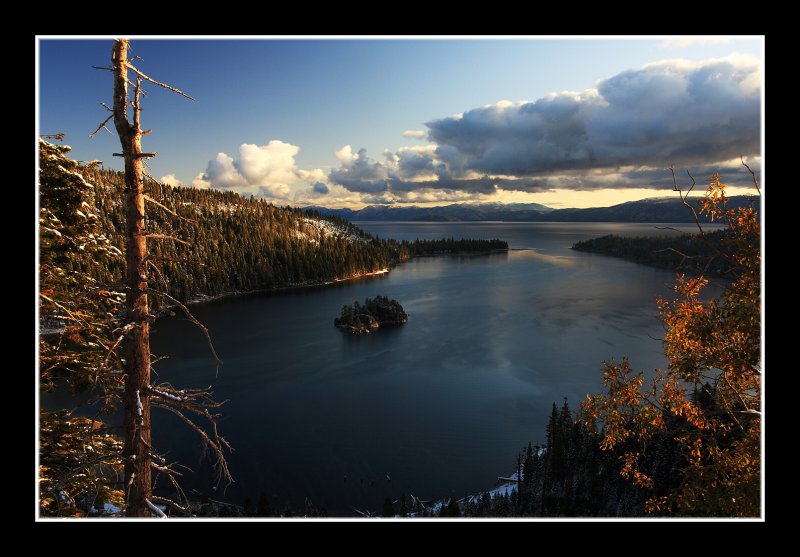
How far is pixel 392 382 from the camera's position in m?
44.2

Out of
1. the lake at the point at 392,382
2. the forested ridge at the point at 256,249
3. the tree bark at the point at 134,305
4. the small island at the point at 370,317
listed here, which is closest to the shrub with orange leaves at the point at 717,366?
the tree bark at the point at 134,305

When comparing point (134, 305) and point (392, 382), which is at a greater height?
point (134, 305)

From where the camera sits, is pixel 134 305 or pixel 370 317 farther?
pixel 370 317

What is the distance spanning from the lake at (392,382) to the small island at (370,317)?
2.46 m

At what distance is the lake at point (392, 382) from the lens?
29.2 meters

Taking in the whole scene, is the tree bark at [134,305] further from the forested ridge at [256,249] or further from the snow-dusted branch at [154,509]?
the forested ridge at [256,249]

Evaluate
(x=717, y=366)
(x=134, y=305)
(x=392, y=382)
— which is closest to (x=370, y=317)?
(x=392, y=382)

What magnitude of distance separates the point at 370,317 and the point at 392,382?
2182cm

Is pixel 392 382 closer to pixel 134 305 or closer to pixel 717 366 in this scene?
pixel 717 366

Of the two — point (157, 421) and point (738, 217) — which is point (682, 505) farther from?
point (157, 421)

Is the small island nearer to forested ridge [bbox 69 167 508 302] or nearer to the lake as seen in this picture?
the lake

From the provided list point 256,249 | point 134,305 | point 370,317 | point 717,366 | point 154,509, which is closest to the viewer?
point 134,305

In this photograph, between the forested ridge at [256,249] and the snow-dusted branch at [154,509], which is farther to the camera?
the forested ridge at [256,249]

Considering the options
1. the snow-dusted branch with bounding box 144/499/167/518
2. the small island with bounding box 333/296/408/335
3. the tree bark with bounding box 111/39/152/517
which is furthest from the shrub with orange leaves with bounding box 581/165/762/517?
the small island with bounding box 333/296/408/335
